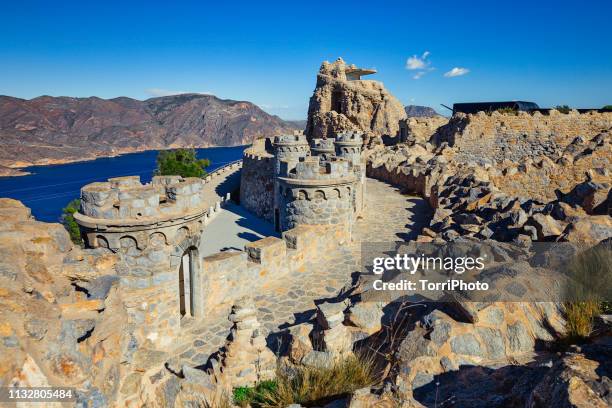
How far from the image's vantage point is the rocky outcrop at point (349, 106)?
142ft

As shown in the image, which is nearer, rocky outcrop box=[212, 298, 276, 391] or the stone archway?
rocky outcrop box=[212, 298, 276, 391]

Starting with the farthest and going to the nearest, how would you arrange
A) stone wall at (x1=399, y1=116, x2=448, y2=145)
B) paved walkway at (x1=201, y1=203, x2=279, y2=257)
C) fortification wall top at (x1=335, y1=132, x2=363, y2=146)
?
stone wall at (x1=399, y1=116, x2=448, y2=145), fortification wall top at (x1=335, y1=132, x2=363, y2=146), paved walkway at (x1=201, y1=203, x2=279, y2=257)

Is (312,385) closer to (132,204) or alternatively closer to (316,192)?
(132,204)

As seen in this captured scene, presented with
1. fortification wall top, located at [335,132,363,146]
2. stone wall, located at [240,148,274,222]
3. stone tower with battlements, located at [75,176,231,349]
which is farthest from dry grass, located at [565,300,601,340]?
stone wall, located at [240,148,274,222]

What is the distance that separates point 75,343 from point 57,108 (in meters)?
→ 196

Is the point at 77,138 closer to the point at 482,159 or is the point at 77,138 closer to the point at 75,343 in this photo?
the point at 482,159

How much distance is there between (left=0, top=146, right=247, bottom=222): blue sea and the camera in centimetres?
6631

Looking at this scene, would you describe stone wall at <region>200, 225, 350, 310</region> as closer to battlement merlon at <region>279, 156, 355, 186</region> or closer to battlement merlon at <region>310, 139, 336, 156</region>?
battlement merlon at <region>279, 156, 355, 186</region>

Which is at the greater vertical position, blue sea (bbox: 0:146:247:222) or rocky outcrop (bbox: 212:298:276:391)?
rocky outcrop (bbox: 212:298:276:391)

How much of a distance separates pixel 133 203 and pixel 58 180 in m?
100

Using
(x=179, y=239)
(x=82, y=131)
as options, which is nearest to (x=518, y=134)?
(x=179, y=239)

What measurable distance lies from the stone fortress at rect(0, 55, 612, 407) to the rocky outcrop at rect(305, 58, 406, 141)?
28.3 metres

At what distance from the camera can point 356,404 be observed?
10.6 ft

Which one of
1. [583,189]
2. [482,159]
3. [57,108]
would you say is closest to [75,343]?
[583,189]
